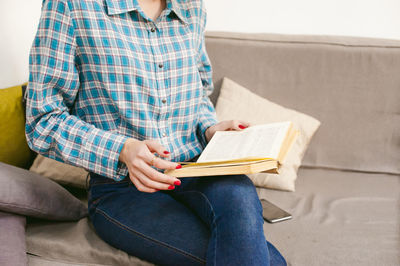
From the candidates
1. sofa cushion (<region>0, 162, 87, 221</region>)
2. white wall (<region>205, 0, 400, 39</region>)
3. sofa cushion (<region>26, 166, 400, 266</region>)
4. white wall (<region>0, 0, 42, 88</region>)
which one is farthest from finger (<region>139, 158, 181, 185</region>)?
white wall (<region>205, 0, 400, 39</region>)

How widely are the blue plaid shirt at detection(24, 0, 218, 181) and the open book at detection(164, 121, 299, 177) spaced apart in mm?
161

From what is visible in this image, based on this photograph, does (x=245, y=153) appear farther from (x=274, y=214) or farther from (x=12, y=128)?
(x=12, y=128)

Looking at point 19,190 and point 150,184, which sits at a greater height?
point 150,184

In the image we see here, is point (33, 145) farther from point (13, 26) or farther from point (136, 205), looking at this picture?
point (13, 26)

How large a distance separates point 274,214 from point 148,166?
1.80 ft

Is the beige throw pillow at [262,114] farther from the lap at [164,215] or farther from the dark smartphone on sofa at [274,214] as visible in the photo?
the lap at [164,215]

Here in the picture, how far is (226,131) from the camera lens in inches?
42.1

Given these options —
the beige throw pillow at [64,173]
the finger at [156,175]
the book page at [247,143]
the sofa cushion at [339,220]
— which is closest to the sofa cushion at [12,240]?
the beige throw pillow at [64,173]

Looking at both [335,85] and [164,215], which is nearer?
[164,215]

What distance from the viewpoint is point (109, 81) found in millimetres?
983

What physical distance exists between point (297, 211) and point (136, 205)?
0.56 m

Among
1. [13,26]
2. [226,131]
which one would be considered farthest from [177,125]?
[13,26]

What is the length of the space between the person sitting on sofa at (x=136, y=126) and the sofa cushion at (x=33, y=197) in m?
0.11

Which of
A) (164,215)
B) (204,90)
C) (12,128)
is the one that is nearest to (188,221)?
(164,215)
